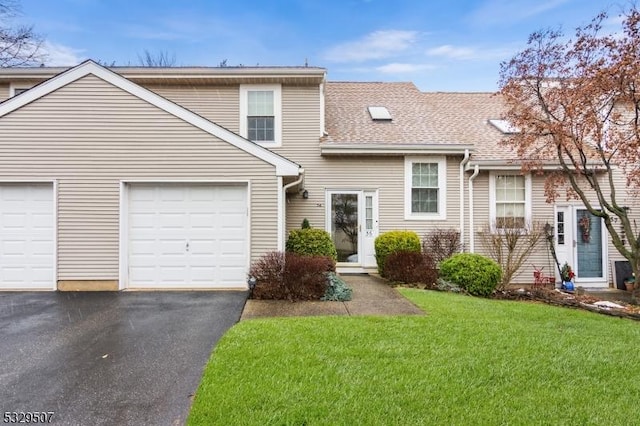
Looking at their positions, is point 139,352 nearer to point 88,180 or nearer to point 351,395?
point 351,395

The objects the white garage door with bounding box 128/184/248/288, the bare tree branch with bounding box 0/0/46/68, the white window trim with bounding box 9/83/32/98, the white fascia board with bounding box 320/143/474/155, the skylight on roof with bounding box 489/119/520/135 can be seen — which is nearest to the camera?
the white garage door with bounding box 128/184/248/288

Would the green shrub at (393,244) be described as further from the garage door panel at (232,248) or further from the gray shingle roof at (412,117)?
the garage door panel at (232,248)

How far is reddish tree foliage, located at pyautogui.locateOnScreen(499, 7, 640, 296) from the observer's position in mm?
8547

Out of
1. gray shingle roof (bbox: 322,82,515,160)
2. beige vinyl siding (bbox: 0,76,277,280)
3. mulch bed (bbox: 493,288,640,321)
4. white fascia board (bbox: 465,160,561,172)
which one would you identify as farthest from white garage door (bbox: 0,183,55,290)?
white fascia board (bbox: 465,160,561,172)

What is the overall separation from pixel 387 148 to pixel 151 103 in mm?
6209

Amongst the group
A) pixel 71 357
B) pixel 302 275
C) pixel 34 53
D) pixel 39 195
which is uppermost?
pixel 34 53

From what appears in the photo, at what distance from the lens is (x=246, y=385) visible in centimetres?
363

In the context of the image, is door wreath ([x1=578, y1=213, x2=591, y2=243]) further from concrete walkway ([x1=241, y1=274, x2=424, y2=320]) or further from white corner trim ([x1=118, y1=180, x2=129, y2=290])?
white corner trim ([x1=118, y1=180, x2=129, y2=290])

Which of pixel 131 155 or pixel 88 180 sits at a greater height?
pixel 131 155

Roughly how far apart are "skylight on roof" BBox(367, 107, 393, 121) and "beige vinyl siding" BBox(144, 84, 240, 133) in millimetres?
4404

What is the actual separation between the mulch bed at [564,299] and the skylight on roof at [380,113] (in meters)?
6.28

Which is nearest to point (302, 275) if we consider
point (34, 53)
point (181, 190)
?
point (181, 190)

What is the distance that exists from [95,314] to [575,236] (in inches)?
495

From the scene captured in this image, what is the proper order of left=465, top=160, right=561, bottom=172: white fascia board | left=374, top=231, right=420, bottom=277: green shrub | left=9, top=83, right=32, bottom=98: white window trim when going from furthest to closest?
left=9, top=83, right=32, bottom=98: white window trim
left=465, top=160, right=561, bottom=172: white fascia board
left=374, top=231, right=420, bottom=277: green shrub
